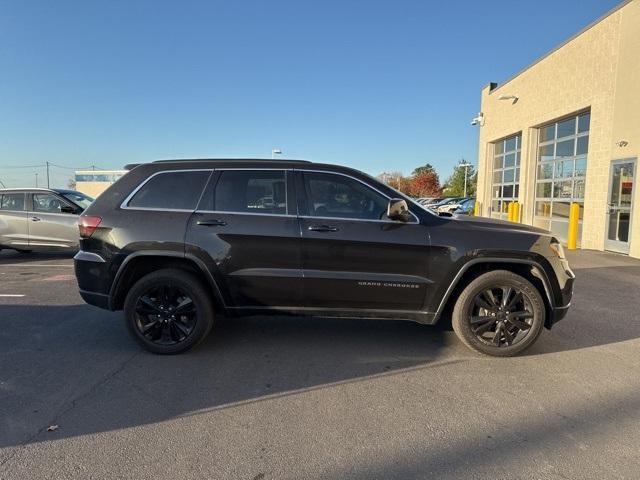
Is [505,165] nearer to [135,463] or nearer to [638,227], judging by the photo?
[638,227]

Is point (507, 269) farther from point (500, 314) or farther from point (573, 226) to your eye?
point (573, 226)

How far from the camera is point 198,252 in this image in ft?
13.9

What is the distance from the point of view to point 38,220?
33.7 ft

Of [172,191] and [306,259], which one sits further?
[172,191]

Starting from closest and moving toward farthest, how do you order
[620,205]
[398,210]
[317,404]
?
[317,404] → [398,210] → [620,205]

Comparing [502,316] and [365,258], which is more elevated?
[365,258]

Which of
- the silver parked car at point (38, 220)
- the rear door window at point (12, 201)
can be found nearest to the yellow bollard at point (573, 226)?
the silver parked car at point (38, 220)

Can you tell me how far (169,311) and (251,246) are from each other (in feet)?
3.44

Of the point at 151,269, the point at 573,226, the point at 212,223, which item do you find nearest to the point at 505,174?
the point at 573,226

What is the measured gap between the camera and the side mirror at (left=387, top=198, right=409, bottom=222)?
4.02 meters

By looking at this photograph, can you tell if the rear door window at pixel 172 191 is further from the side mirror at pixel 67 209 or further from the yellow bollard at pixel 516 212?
the yellow bollard at pixel 516 212

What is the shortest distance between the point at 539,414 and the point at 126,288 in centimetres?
386

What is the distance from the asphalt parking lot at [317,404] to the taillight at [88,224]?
120 centimetres

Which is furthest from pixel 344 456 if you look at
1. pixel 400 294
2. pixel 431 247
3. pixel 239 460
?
pixel 431 247
